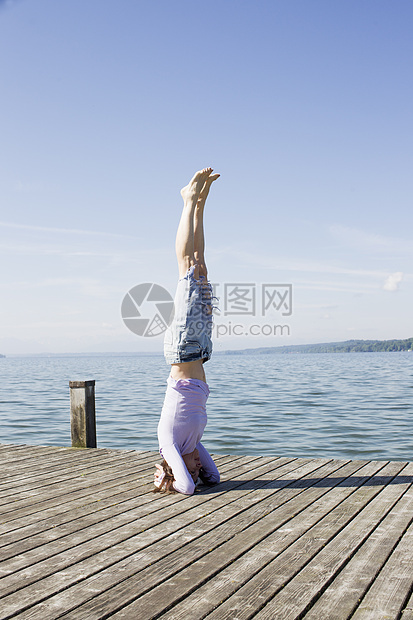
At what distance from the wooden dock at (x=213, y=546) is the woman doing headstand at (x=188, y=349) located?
366mm

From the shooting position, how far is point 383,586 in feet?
10.4

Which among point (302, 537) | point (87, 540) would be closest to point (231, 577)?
point (302, 537)

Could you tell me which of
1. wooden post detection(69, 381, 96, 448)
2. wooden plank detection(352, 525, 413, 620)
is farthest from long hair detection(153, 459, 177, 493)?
wooden post detection(69, 381, 96, 448)

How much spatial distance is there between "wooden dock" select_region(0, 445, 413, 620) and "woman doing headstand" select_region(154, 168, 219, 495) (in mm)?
366

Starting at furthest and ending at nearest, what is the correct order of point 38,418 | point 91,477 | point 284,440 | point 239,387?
point 239,387, point 38,418, point 284,440, point 91,477

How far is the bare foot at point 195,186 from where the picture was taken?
18.1 feet

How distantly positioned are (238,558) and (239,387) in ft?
77.1

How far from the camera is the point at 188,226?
5.45 metres

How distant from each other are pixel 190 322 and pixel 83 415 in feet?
9.82

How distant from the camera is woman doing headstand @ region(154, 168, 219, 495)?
5.38 metres

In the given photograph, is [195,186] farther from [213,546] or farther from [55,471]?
[55,471]

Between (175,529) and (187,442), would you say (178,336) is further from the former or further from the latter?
(175,529)

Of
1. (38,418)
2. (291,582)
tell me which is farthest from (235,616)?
(38,418)

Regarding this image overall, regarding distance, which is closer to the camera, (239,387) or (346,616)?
(346,616)
